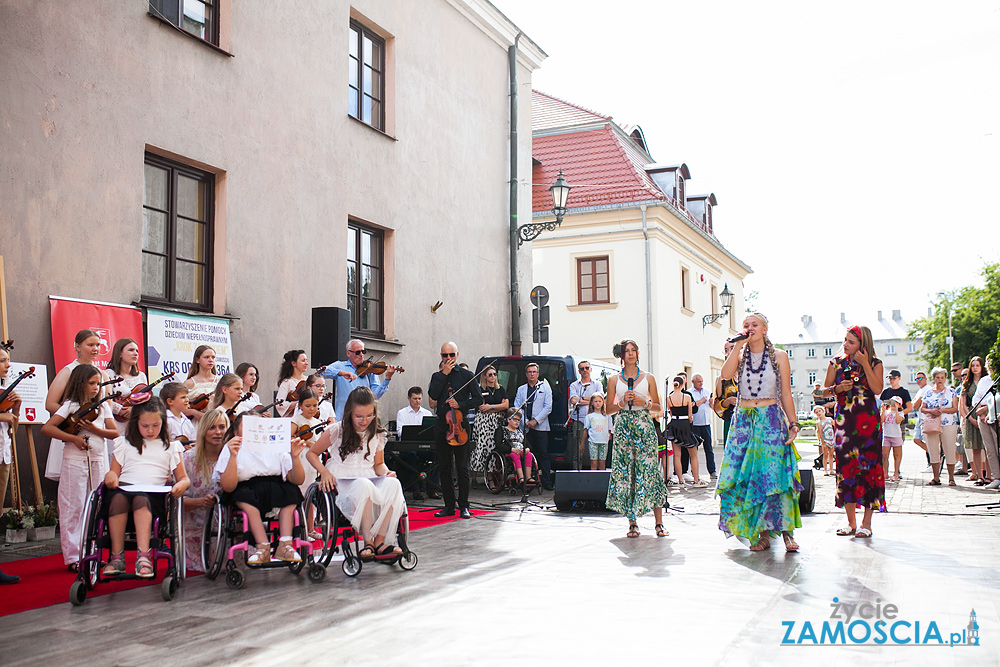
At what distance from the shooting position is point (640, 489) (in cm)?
848

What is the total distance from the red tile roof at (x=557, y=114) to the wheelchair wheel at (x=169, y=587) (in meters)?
24.8

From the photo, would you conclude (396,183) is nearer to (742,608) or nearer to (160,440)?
(160,440)

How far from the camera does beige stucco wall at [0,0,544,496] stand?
28.8 feet

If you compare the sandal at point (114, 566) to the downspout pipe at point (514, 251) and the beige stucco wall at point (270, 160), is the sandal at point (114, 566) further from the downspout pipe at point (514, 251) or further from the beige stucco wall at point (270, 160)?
the downspout pipe at point (514, 251)

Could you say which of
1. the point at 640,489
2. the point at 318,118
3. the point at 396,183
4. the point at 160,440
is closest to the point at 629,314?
the point at 396,183

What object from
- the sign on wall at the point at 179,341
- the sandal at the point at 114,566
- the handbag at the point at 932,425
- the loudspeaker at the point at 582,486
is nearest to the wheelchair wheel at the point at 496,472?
the loudspeaker at the point at 582,486

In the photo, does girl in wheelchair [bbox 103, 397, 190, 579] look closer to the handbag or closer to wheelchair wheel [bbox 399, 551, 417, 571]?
wheelchair wheel [bbox 399, 551, 417, 571]

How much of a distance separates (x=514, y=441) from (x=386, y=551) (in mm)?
6214

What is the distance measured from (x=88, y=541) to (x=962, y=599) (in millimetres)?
5403

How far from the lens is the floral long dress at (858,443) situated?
319 inches

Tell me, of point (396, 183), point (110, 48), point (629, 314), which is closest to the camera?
point (110, 48)

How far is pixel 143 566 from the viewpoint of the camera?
588 cm

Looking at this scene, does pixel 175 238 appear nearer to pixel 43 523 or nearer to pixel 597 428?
pixel 43 523

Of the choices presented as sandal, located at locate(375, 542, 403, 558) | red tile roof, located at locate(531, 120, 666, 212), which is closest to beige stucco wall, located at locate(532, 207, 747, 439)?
red tile roof, located at locate(531, 120, 666, 212)
